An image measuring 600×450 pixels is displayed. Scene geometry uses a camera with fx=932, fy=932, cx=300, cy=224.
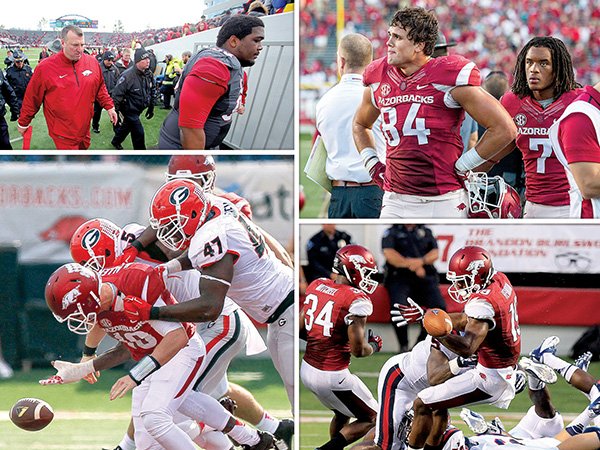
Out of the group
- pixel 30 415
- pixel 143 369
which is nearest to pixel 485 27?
pixel 143 369

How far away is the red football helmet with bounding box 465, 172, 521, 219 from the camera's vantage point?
3.40 m

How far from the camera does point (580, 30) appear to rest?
20.3 ft

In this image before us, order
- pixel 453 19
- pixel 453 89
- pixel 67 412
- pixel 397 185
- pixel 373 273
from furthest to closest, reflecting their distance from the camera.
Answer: pixel 453 19
pixel 67 412
pixel 373 273
pixel 397 185
pixel 453 89

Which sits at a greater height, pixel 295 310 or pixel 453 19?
pixel 453 19

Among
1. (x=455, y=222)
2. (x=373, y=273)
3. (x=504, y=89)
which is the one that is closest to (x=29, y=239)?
(x=373, y=273)

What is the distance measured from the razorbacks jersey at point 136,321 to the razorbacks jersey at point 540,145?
1.41 meters

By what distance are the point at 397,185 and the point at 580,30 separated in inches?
135

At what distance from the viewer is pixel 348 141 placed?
3709 mm

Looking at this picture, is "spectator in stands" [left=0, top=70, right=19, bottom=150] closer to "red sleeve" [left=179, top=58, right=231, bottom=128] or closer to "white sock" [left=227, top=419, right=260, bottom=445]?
"red sleeve" [left=179, top=58, right=231, bottom=128]

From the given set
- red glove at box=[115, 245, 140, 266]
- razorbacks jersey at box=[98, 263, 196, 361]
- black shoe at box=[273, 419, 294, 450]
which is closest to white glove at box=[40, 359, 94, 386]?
Answer: razorbacks jersey at box=[98, 263, 196, 361]

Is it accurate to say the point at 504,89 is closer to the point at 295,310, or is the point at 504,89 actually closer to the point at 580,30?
the point at 295,310

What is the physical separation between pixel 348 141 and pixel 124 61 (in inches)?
38.1

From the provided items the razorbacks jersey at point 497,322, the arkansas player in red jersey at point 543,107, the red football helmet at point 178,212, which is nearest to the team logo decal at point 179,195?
the red football helmet at point 178,212

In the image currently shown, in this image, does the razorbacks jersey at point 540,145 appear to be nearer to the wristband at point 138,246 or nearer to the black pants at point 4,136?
the wristband at point 138,246
